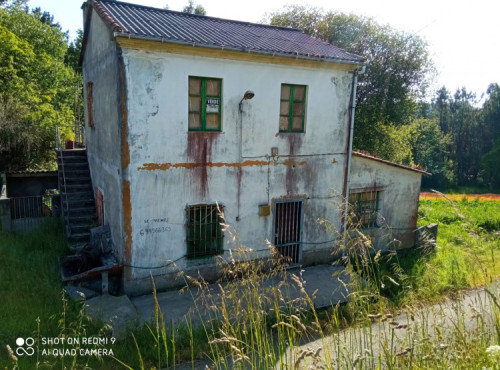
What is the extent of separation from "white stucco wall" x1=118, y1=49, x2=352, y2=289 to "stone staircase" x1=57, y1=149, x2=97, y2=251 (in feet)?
12.1

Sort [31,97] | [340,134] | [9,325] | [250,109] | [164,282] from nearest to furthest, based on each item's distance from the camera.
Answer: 1. [9,325]
2. [164,282]
3. [250,109]
4. [340,134]
5. [31,97]

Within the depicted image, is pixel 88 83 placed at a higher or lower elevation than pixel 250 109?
higher

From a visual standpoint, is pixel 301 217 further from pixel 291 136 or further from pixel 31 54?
pixel 31 54

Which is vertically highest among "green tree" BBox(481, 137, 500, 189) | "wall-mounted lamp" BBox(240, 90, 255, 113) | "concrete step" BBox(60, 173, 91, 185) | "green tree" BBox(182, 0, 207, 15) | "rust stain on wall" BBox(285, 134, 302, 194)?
"green tree" BBox(182, 0, 207, 15)

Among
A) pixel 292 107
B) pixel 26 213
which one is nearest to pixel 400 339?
pixel 292 107

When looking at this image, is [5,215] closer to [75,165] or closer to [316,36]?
[75,165]

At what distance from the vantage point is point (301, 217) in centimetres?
1105

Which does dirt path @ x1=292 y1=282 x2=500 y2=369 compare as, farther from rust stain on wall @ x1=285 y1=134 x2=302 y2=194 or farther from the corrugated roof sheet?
the corrugated roof sheet

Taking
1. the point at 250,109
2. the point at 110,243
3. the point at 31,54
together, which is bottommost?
the point at 110,243

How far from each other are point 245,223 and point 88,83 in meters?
7.99

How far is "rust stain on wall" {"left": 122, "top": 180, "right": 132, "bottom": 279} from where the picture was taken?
28.6 ft

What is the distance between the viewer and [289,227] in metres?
11.0

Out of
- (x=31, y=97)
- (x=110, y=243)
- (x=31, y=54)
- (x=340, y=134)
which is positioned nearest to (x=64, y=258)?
(x=110, y=243)

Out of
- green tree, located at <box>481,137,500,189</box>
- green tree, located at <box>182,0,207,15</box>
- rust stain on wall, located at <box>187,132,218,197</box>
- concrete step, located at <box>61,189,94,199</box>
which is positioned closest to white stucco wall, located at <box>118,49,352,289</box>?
rust stain on wall, located at <box>187,132,218,197</box>
